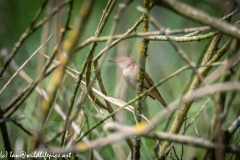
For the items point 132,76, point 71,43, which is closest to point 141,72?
point 71,43

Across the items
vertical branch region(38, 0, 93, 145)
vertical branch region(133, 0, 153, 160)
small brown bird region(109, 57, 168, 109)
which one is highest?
small brown bird region(109, 57, 168, 109)

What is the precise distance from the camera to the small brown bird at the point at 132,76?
320 centimetres

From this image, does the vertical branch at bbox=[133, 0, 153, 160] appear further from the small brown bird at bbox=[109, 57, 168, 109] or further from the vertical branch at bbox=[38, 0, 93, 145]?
the small brown bird at bbox=[109, 57, 168, 109]

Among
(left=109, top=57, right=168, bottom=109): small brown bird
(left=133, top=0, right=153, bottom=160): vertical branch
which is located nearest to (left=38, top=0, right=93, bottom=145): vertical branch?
(left=133, top=0, right=153, bottom=160): vertical branch

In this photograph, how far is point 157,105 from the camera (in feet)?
10.6

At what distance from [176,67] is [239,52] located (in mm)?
2415

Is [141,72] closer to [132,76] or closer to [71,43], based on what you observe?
[71,43]

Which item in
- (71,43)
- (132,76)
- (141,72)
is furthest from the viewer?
(132,76)

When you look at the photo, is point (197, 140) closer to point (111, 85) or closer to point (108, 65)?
point (111, 85)

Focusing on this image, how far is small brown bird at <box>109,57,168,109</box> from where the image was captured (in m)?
3.20

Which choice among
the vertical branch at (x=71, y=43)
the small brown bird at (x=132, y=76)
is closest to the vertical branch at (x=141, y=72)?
the vertical branch at (x=71, y=43)

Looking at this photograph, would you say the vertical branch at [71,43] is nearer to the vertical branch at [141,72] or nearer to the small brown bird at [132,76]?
the vertical branch at [141,72]

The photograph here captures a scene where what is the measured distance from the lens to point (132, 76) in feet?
11.6

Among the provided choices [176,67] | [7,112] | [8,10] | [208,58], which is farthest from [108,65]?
[7,112]
